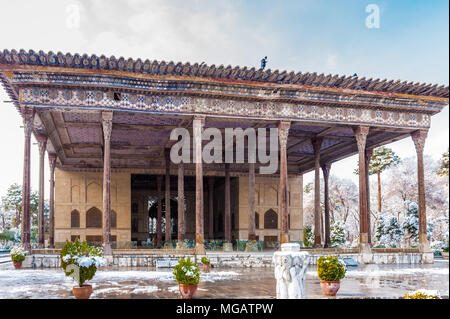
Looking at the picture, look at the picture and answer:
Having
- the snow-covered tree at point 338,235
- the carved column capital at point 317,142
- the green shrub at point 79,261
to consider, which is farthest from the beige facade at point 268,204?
the green shrub at point 79,261

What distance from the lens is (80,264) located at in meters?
9.64

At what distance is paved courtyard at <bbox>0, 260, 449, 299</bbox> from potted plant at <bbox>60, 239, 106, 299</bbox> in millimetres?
848

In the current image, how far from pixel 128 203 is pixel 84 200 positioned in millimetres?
2861

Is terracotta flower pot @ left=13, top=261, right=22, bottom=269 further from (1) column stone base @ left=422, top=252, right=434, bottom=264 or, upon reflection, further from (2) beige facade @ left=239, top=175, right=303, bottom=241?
(2) beige facade @ left=239, top=175, right=303, bottom=241

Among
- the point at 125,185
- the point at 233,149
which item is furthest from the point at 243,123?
the point at 125,185

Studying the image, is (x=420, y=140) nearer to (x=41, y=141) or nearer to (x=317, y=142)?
(x=317, y=142)

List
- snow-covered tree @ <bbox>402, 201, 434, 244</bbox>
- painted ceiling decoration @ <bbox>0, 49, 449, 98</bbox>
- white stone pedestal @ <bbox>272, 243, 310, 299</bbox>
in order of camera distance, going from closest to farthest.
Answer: white stone pedestal @ <bbox>272, 243, 310, 299</bbox>
painted ceiling decoration @ <bbox>0, 49, 449, 98</bbox>
snow-covered tree @ <bbox>402, 201, 434, 244</bbox>

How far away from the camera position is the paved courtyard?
36.0ft

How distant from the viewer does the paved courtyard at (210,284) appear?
11.0 m

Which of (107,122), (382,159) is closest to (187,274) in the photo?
(107,122)

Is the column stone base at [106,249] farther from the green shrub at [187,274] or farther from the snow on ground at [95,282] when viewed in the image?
the green shrub at [187,274]

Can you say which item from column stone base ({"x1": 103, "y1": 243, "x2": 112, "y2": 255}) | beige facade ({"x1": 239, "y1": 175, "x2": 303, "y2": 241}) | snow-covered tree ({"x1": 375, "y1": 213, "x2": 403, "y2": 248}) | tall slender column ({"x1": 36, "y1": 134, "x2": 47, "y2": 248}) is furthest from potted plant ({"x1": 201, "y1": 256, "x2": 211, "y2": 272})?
snow-covered tree ({"x1": 375, "y1": 213, "x2": 403, "y2": 248})

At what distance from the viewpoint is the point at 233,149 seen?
28.1 meters
